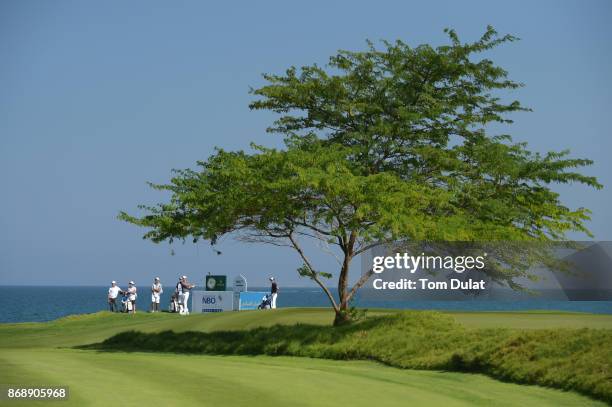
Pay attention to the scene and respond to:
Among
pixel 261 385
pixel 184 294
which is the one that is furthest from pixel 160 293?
pixel 261 385

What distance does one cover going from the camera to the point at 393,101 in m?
31.2

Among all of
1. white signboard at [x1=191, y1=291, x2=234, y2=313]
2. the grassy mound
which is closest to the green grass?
the grassy mound

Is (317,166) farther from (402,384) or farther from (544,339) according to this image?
(402,384)

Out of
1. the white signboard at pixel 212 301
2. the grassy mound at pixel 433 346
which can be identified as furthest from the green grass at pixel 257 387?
the white signboard at pixel 212 301

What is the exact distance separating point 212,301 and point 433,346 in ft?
79.3

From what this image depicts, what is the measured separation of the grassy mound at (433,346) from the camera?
18.2 meters

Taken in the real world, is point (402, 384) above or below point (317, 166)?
below

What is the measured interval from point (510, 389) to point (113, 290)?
113 ft

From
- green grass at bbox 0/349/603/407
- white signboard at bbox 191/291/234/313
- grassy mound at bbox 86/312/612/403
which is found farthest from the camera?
white signboard at bbox 191/291/234/313

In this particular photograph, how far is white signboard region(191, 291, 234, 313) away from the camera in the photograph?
149 ft

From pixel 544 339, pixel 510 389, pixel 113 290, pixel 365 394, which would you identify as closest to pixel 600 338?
pixel 544 339

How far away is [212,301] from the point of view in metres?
46.2

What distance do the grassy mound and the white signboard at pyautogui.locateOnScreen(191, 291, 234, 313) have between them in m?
12.6

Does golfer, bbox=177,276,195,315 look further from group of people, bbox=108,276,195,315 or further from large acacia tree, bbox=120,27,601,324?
large acacia tree, bbox=120,27,601,324
